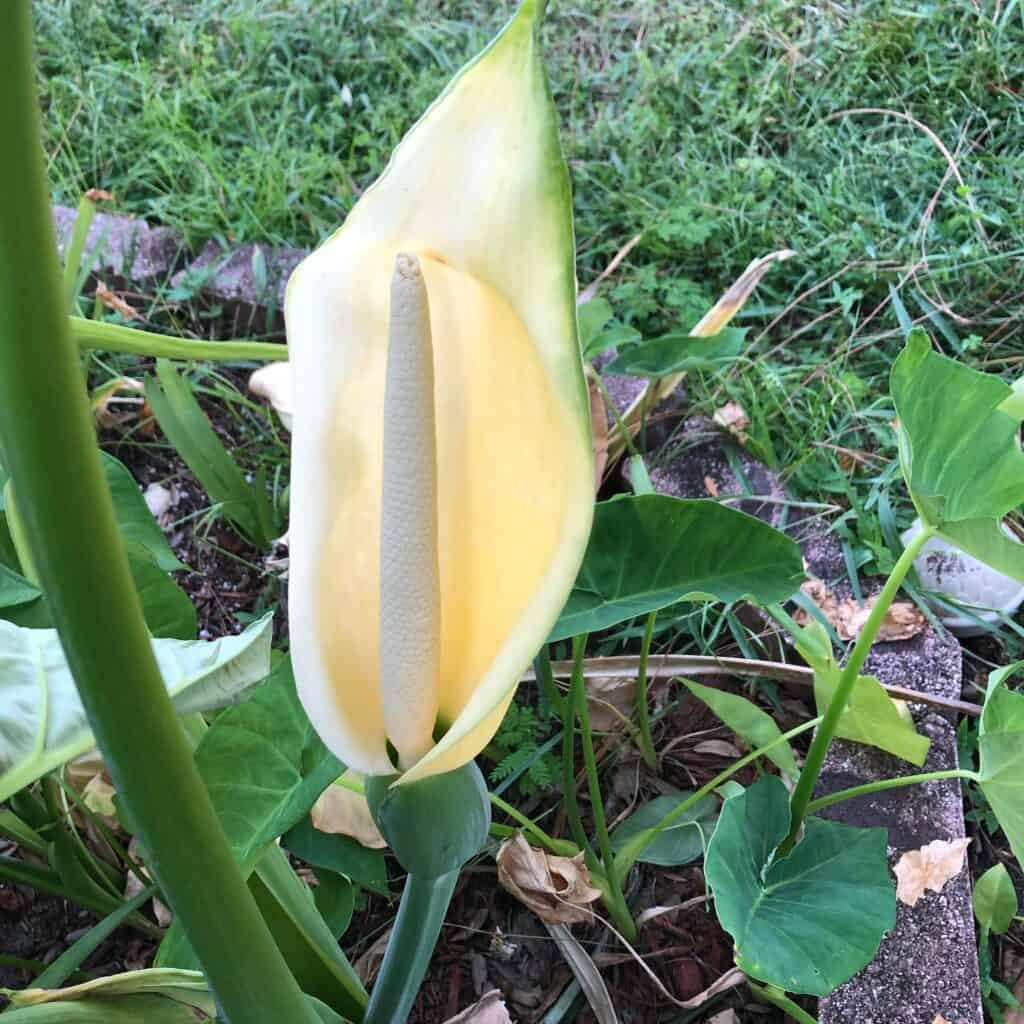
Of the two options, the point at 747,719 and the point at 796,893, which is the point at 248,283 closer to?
the point at 747,719

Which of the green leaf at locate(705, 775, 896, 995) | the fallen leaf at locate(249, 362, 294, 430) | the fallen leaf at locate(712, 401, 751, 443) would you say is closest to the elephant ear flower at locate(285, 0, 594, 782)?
the green leaf at locate(705, 775, 896, 995)

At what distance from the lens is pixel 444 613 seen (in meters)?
0.49

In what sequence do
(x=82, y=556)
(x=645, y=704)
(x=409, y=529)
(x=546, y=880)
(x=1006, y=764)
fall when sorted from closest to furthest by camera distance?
(x=82, y=556)
(x=409, y=529)
(x=1006, y=764)
(x=546, y=880)
(x=645, y=704)

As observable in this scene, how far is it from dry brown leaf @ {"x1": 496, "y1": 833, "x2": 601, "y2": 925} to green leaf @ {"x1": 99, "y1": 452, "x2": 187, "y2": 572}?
33 cm

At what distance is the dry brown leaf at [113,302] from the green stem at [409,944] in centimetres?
96

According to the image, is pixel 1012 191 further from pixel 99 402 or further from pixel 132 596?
pixel 132 596

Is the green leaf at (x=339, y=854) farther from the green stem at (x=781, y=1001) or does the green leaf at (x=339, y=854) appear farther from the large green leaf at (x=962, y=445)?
the large green leaf at (x=962, y=445)

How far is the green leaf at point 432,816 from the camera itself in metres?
0.42

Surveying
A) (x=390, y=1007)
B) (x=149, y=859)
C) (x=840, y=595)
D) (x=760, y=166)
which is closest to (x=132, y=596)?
(x=149, y=859)

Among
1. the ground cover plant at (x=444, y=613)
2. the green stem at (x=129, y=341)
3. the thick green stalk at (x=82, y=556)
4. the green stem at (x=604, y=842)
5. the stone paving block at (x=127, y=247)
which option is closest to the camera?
the thick green stalk at (x=82, y=556)

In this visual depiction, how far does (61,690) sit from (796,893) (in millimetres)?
451

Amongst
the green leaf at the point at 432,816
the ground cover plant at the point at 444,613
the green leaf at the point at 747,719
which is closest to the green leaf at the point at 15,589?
the ground cover plant at the point at 444,613

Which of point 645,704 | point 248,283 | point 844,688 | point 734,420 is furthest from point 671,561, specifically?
point 248,283

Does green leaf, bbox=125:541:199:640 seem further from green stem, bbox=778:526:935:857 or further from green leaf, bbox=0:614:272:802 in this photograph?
green stem, bbox=778:526:935:857
